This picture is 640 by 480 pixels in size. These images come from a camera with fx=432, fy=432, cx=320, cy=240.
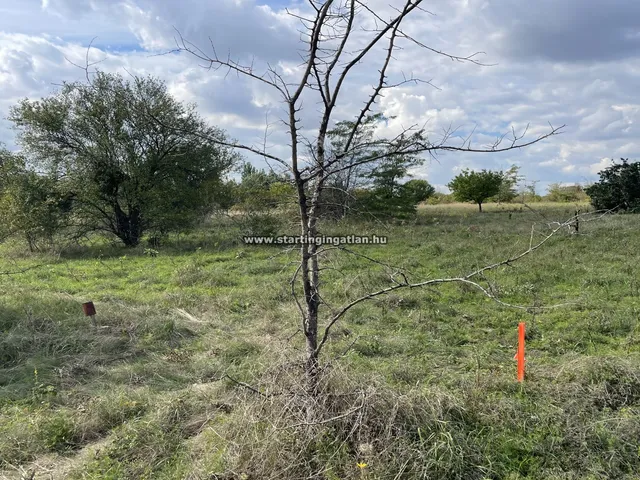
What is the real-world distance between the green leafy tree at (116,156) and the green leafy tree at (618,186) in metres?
20.8

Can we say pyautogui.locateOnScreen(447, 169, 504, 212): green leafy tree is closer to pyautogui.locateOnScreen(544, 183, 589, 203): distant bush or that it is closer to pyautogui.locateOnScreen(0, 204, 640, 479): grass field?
pyautogui.locateOnScreen(544, 183, 589, 203): distant bush

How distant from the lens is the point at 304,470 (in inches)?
100

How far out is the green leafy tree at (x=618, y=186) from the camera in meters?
22.6

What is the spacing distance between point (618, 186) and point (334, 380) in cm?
2574

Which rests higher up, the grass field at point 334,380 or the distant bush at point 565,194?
the distant bush at point 565,194

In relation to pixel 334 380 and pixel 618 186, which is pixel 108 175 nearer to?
pixel 334 380

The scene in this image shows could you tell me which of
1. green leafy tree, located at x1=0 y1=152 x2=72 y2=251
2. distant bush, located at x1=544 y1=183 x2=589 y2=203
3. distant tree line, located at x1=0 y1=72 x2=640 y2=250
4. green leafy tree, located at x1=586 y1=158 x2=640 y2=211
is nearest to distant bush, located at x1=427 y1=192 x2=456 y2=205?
distant bush, located at x1=544 y1=183 x2=589 y2=203

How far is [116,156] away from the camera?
14711mm

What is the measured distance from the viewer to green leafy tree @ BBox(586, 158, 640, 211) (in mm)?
22578

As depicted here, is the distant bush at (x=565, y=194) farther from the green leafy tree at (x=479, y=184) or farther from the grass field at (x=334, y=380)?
the grass field at (x=334, y=380)

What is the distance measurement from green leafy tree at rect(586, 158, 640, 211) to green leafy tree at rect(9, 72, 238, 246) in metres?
20.8

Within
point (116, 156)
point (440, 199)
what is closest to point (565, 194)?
point (440, 199)

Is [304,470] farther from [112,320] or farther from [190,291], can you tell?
[190,291]

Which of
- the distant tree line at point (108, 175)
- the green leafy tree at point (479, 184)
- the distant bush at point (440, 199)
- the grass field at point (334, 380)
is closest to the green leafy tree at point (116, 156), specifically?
the distant tree line at point (108, 175)
